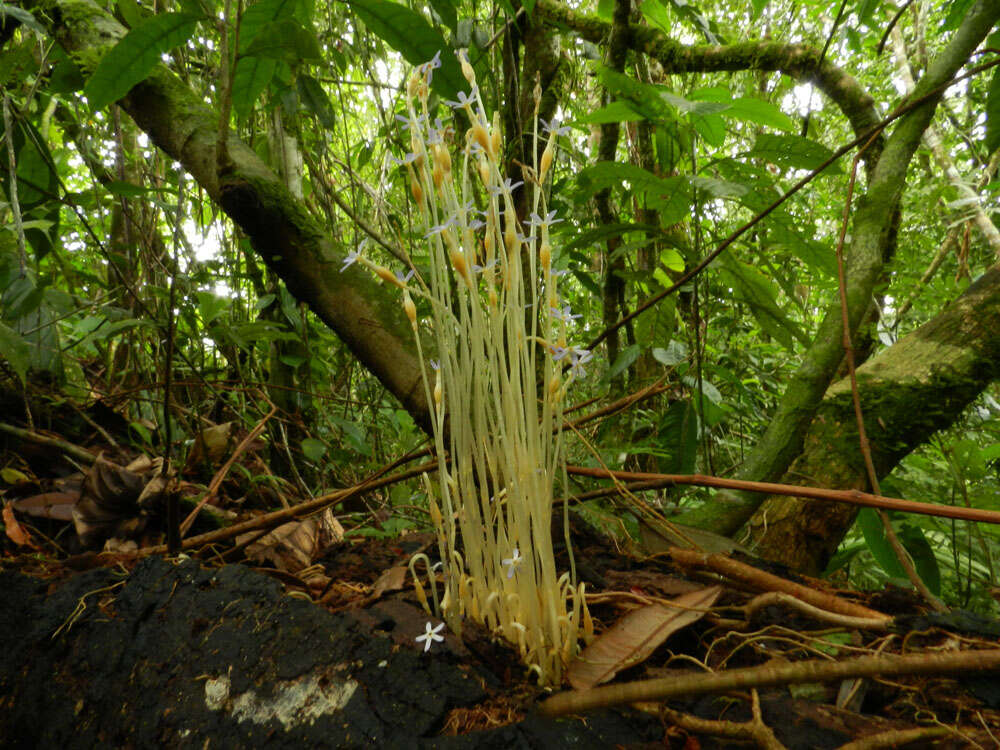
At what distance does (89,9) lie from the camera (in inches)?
55.6

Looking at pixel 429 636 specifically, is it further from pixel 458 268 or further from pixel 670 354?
pixel 670 354

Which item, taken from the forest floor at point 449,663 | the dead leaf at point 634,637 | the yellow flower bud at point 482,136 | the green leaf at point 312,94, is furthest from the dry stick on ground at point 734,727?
the green leaf at point 312,94

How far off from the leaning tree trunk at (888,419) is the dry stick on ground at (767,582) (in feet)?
1.65

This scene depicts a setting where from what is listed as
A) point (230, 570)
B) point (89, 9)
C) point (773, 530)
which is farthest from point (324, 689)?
point (89, 9)

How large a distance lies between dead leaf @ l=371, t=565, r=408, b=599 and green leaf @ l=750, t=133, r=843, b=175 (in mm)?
A: 1170

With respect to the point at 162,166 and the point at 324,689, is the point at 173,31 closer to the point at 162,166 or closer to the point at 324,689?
Result: the point at 324,689

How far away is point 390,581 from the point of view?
3.08 ft

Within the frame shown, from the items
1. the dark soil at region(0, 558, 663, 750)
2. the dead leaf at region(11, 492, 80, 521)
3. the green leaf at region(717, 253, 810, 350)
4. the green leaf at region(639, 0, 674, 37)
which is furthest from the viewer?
the green leaf at region(639, 0, 674, 37)

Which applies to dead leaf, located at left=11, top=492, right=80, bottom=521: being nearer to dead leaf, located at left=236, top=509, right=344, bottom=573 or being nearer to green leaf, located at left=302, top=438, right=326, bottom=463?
dead leaf, located at left=236, top=509, right=344, bottom=573

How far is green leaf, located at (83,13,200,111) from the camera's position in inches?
38.5

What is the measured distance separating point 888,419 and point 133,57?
1.76 meters

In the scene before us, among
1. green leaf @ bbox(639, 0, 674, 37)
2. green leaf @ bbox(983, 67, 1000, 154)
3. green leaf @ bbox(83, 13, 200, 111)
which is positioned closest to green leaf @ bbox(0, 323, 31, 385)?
green leaf @ bbox(83, 13, 200, 111)

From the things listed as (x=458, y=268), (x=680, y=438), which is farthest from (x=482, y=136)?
(x=680, y=438)

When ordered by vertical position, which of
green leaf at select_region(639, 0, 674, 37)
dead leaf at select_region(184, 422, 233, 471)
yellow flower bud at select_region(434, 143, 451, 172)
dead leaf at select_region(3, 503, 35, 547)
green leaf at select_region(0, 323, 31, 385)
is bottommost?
dead leaf at select_region(3, 503, 35, 547)
